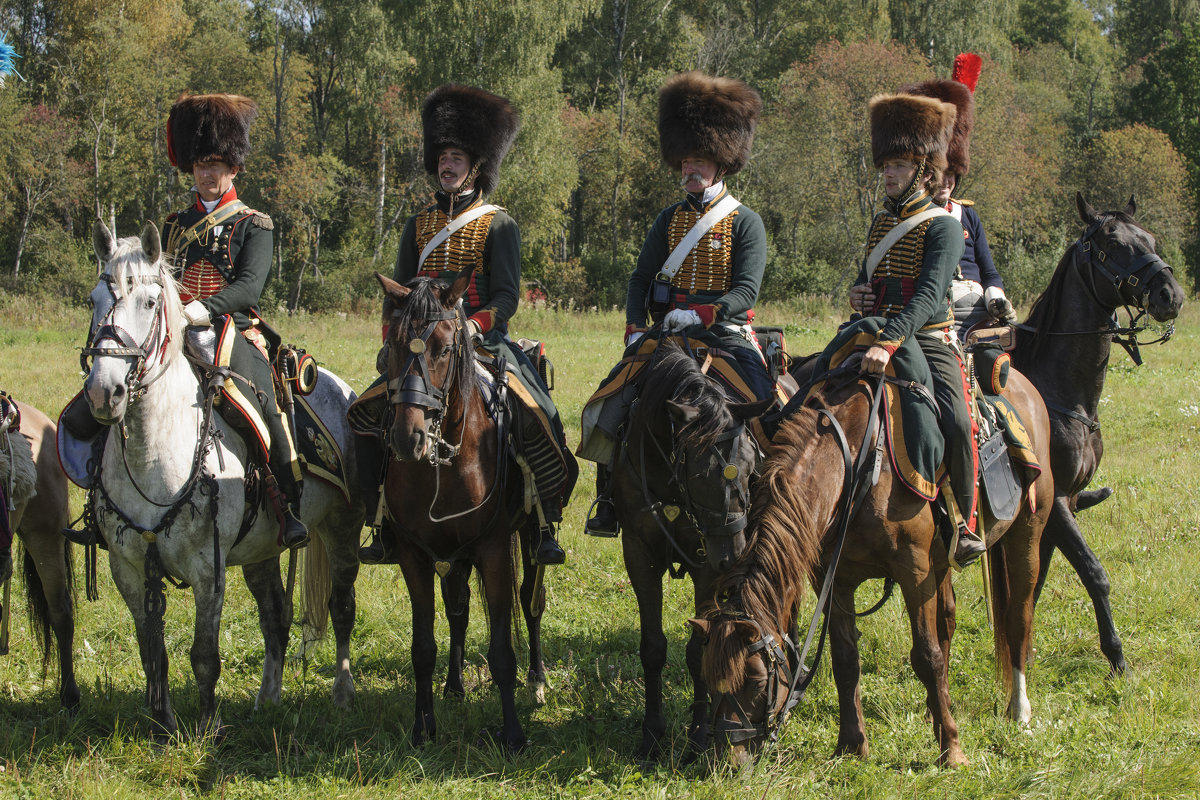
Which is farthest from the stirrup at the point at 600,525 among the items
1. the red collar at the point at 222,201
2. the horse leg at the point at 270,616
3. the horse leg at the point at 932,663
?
the red collar at the point at 222,201

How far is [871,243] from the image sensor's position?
594 cm

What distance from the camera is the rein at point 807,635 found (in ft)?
13.8

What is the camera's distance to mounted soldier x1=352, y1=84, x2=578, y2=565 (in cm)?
571

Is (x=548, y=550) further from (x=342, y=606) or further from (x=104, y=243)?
(x=104, y=243)

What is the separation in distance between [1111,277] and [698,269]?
Answer: 303 cm

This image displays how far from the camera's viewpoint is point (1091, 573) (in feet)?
21.7

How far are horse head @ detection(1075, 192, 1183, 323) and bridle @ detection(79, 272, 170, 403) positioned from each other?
18.9ft

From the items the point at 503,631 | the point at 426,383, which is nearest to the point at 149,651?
the point at 503,631

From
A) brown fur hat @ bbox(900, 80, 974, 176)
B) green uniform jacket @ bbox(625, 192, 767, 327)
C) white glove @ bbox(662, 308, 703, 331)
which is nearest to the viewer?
white glove @ bbox(662, 308, 703, 331)

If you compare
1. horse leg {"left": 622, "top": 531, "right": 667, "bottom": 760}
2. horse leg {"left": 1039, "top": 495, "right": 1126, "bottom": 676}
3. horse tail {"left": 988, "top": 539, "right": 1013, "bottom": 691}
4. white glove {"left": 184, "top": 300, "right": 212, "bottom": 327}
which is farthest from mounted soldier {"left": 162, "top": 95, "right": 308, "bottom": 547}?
horse leg {"left": 1039, "top": 495, "right": 1126, "bottom": 676}

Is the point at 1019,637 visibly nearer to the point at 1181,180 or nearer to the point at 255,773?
the point at 255,773

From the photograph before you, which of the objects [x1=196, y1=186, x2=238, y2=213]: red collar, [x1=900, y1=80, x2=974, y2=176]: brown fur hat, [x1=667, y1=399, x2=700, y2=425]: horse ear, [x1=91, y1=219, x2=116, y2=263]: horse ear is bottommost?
[x1=667, y1=399, x2=700, y2=425]: horse ear

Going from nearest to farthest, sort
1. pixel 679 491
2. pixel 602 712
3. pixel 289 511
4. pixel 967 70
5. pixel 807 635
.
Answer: pixel 807 635 → pixel 679 491 → pixel 289 511 → pixel 602 712 → pixel 967 70

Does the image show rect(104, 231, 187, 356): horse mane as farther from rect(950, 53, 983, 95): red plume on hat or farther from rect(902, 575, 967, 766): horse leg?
rect(950, 53, 983, 95): red plume on hat
